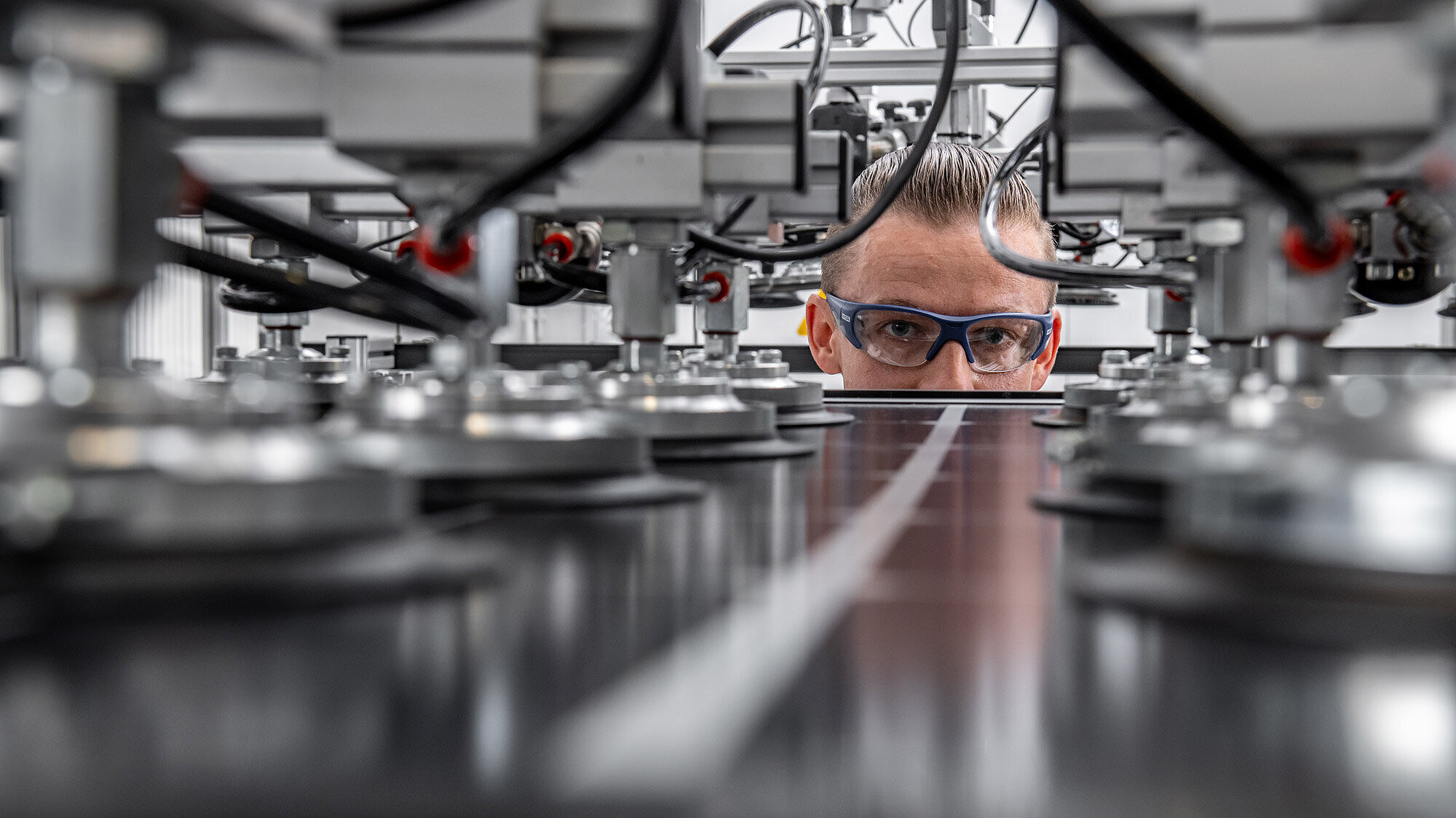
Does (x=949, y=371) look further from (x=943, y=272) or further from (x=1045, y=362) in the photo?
(x=1045, y=362)

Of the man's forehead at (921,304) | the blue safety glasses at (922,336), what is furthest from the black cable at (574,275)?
the man's forehead at (921,304)

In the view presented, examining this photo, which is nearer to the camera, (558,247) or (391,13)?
(391,13)

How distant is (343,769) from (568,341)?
4.92 m

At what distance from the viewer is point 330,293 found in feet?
3.20

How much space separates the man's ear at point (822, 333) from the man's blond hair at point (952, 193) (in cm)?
52

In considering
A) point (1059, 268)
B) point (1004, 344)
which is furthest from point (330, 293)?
point (1004, 344)

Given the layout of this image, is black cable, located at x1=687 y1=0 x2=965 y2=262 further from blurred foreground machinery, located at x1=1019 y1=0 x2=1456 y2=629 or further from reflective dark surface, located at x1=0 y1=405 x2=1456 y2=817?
reflective dark surface, located at x1=0 y1=405 x2=1456 y2=817

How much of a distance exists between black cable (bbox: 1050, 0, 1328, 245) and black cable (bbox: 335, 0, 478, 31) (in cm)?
28

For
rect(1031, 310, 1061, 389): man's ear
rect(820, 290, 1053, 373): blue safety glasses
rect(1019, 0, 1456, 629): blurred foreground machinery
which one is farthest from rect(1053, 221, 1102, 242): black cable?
rect(1019, 0, 1456, 629): blurred foreground machinery

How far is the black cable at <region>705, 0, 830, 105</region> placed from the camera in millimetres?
1586

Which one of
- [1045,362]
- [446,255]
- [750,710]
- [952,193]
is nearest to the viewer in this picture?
[750,710]

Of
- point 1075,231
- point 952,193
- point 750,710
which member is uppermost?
point 952,193

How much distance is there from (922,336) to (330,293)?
2028 millimetres

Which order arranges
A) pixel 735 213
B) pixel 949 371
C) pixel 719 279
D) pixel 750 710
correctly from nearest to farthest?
1. pixel 750 710
2. pixel 735 213
3. pixel 719 279
4. pixel 949 371
